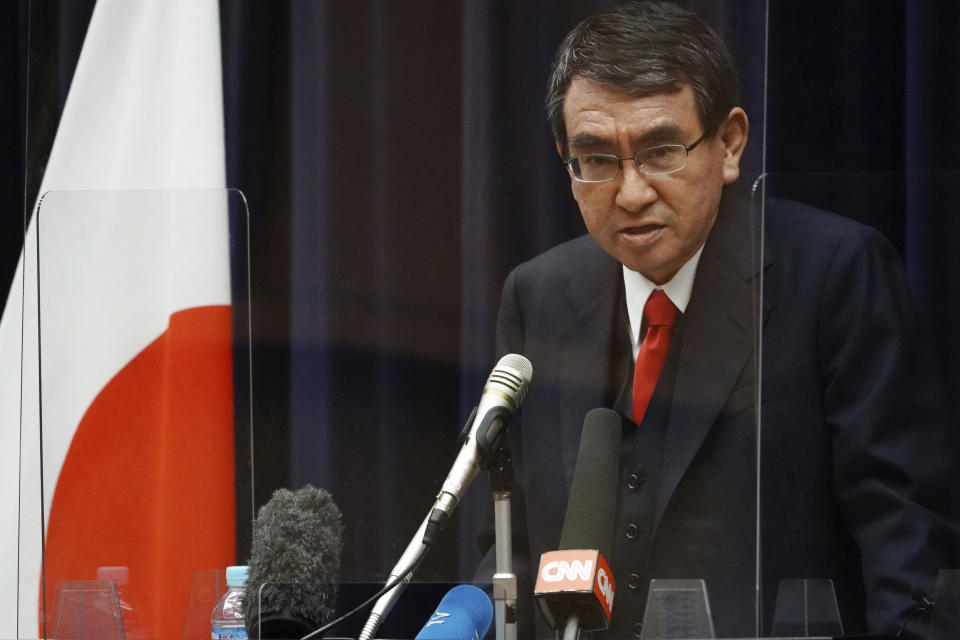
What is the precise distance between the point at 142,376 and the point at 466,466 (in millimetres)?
1277

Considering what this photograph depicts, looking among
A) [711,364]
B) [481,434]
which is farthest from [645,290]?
[481,434]

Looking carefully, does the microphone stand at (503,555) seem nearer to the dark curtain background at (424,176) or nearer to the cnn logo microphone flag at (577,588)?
the cnn logo microphone flag at (577,588)

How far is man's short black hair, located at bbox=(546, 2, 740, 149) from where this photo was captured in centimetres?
265

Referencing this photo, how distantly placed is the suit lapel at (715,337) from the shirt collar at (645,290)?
2 cm

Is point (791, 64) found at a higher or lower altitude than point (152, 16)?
lower

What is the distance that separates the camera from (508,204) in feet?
9.25

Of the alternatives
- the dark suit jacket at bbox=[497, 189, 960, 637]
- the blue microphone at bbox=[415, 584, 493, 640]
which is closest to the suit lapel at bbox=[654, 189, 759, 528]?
the dark suit jacket at bbox=[497, 189, 960, 637]

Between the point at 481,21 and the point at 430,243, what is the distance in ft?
1.92

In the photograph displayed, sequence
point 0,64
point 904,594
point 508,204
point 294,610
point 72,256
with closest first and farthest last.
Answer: point 294,610, point 904,594, point 72,256, point 508,204, point 0,64

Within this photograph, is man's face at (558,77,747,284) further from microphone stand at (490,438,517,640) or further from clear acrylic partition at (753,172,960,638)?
microphone stand at (490,438,517,640)

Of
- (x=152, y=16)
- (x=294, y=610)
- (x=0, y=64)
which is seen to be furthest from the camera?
(x=0, y=64)

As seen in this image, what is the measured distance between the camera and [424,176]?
9.37 feet

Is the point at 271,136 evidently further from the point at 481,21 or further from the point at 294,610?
the point at 294,610

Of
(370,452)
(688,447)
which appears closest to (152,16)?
(370,452)
